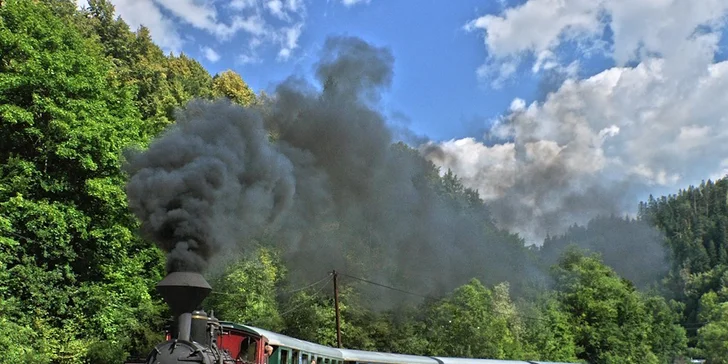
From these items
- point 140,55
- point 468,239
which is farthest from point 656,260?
point 140,55

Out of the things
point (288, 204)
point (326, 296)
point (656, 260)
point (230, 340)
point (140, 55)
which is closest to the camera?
point (230, 340)

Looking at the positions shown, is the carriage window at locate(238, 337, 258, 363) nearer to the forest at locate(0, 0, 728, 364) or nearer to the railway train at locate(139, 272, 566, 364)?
the railway train at locate(139, 272, 566, 364)

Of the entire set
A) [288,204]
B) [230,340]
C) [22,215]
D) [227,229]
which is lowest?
[230,340]

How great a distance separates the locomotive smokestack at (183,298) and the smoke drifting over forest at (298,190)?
2.92 ft

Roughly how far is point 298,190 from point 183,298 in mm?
8155

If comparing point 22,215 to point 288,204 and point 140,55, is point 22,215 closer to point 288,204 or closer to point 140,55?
point 288,204

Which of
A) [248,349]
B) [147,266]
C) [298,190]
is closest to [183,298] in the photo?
[248,349]

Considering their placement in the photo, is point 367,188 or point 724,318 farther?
point 724,318

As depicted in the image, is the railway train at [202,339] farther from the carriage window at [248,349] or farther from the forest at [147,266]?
the forest at [147,266]

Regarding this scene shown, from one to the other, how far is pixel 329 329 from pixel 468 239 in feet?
35.5

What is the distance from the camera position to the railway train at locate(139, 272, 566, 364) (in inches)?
299

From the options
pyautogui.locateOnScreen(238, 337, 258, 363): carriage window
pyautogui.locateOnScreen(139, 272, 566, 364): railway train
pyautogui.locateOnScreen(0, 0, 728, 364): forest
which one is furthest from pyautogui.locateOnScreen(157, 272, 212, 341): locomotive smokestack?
pyautogui.locateOnScreen(0, 0, 728, 364): forest

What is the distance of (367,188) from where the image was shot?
18172 millimetres

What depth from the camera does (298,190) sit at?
15.8 metres
